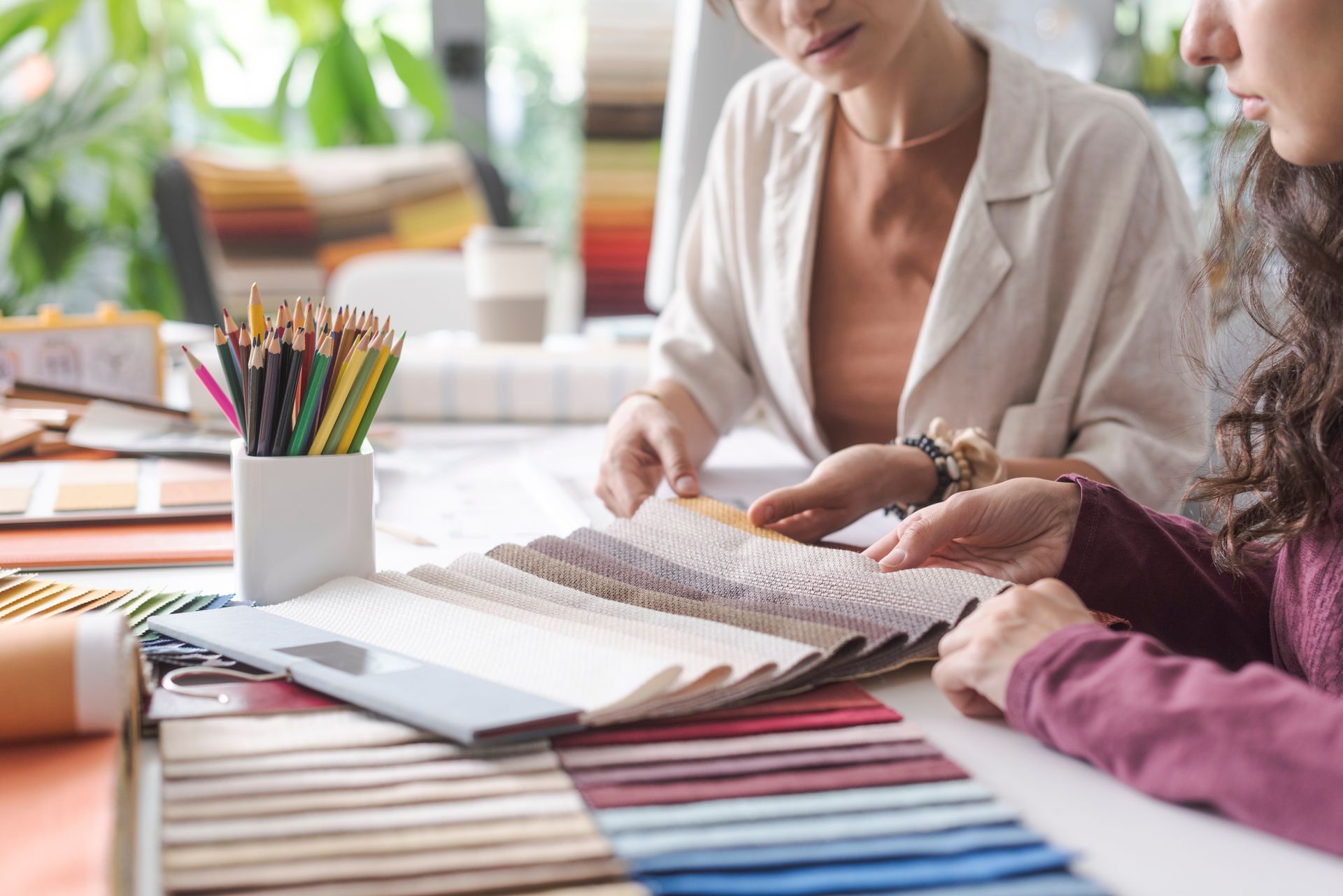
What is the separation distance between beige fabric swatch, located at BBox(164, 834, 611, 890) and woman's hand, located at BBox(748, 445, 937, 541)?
453mm

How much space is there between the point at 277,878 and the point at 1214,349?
2.96 feet

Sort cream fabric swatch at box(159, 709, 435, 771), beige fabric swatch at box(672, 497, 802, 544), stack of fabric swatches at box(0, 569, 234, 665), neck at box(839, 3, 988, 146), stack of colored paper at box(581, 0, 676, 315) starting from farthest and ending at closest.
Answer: stack of colored paper at box(581, 0, 676, 315)
neck at box(839, 3, 988, 146)
beige fabric swatch at box(672, 497, 802, 544)
stack of fabric swatches at box(0, 569, 234, 665)
cream fabric swatch at box(159, 709, 435, 771)

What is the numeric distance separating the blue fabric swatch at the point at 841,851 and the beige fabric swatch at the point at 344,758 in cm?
11

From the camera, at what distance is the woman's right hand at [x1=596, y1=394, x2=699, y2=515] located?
1037 millimetres

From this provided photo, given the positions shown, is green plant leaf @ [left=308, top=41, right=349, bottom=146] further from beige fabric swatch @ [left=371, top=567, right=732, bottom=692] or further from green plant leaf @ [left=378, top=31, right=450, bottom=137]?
beige fabric swatch @ [left=371, top=567, right=732, bottom=692]

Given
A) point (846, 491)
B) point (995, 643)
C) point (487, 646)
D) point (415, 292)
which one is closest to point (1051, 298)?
point (846, 491)

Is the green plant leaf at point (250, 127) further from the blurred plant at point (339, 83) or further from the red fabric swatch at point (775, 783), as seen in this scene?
the red fabric swatch at point (775, 783)

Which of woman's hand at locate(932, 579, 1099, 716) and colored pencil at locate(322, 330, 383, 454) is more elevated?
colored pencil at locate(322, 330, 383, 454)

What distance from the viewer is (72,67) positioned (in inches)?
154

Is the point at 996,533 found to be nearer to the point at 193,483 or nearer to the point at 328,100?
the point at 193,483

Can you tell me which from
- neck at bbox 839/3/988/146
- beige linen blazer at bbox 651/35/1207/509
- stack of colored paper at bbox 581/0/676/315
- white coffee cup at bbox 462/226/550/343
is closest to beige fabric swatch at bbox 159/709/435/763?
beige linen blazer at bbox 651/35/1207/509

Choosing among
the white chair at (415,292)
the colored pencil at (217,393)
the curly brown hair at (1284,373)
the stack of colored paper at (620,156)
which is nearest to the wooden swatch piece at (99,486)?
the colored pencil at (217,393)

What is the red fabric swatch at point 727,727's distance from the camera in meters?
A: 0.55

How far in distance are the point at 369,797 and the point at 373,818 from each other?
0.06ft
